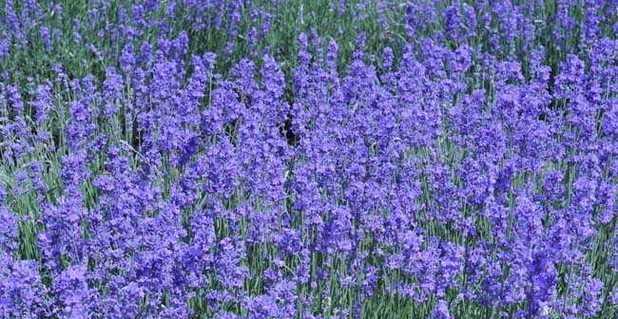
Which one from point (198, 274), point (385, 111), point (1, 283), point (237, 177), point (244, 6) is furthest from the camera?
point (244, 6)

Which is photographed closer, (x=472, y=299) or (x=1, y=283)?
(x=1, y=283)

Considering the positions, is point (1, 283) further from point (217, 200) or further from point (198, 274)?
point (217, 200)

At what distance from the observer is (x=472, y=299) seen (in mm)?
3297

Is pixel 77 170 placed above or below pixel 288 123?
above

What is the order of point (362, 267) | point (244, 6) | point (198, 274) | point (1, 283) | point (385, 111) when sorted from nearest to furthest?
point (1, 283) < point (198, 274) < point (362, 267) < point (385, 111) < point (244, 6)

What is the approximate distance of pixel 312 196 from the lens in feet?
11.1

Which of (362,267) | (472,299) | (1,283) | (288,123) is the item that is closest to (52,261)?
(1,283)

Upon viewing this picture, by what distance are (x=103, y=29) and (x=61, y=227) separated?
100 inches

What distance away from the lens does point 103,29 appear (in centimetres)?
561

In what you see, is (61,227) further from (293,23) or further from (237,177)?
(293,23)

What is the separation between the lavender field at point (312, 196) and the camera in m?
3.10

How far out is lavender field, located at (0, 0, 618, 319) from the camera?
10.2 ft

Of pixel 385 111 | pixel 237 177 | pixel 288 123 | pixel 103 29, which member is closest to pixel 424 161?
pixel 385 111

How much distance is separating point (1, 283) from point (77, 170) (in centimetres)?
78
